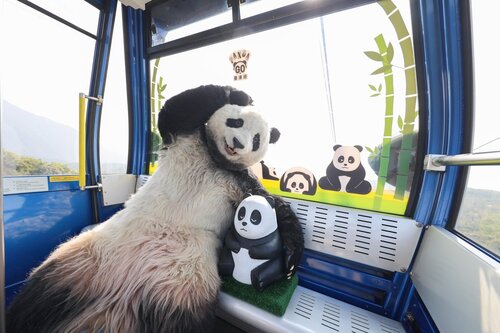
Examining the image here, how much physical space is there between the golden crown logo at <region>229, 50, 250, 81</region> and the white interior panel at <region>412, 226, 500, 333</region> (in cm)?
167

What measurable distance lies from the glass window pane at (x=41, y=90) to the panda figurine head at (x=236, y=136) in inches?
59.0

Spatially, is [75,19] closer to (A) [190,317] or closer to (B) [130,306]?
(B) [130,306]

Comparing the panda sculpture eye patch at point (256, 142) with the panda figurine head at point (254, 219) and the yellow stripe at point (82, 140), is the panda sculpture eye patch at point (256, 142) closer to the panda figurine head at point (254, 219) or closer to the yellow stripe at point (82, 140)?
the panda figurine head at point (254, 219)

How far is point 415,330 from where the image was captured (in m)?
1.07

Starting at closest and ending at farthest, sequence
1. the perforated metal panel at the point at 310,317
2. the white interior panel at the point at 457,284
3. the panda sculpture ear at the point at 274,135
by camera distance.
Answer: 1. the white interior panel at the point at 457,284
2. the perforated metal panel at the point at 310,317
3. the panda sculpture ear at the point at 274,135

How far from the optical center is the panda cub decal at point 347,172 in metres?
1.41

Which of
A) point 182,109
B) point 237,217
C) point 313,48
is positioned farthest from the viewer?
point 313,48

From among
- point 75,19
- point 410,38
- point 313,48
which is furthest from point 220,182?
point 75,19

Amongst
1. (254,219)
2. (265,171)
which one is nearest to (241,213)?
(254,219)

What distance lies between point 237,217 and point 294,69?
1193 mm

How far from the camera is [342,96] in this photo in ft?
4.70

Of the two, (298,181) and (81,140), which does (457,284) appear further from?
(81,140)

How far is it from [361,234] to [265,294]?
681mm

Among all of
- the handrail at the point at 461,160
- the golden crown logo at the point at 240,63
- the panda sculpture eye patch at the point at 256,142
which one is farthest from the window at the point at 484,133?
the golden crown logo at the point at 240,63
